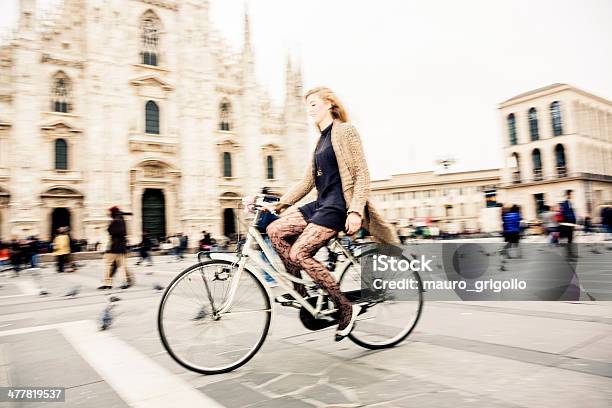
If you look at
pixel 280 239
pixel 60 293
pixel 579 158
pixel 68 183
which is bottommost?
pixel 60 293

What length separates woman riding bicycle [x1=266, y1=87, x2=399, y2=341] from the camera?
2889 mm

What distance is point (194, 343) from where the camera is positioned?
9.15 ft

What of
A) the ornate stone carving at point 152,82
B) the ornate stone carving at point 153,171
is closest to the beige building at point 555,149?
the ornate stone carving at point 153,171

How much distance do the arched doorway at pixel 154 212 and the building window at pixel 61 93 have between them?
7.10 meters

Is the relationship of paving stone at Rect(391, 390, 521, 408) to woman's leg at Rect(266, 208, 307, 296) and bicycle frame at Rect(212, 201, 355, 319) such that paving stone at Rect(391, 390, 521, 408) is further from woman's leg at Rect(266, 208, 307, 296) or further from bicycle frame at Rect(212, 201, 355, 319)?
woman's leg at Rect(266, 208, 307, 296)

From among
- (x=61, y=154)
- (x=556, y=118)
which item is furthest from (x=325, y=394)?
(x=556, y=118)

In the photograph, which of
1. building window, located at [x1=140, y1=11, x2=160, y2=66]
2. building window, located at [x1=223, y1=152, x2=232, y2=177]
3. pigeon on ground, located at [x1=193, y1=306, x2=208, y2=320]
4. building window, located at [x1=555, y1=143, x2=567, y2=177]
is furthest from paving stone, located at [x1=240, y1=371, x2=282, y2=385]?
building window, located at [x1=555, y1=143, x2=567, y2=177]

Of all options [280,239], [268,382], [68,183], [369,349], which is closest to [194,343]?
[268,382]

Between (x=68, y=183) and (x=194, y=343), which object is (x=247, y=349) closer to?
(x=194, y=343)

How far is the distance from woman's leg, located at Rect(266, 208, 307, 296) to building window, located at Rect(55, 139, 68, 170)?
27595 mm

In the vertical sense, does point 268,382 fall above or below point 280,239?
below

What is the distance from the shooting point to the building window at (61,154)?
26.2 meters

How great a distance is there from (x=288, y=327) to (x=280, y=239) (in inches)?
55.5

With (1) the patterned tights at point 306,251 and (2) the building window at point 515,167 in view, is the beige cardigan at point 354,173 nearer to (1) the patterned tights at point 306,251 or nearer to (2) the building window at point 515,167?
(1) the patterned tights at point 306,251
